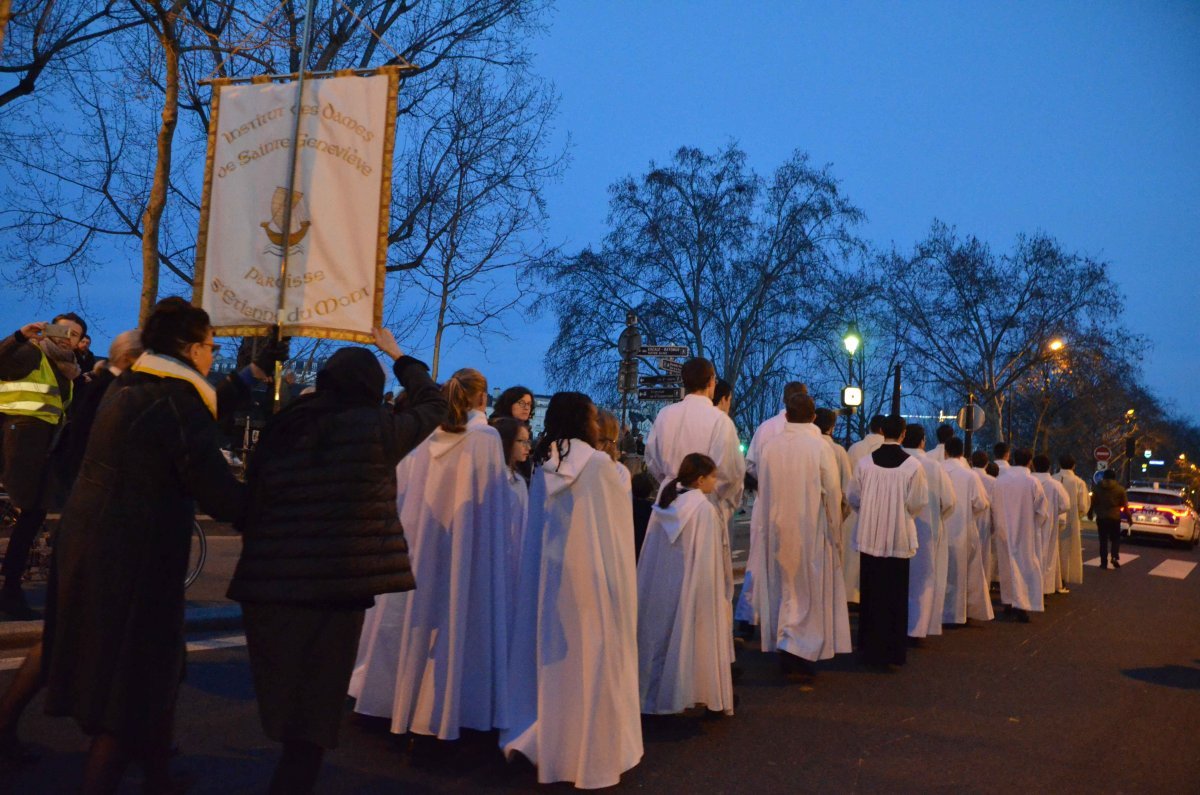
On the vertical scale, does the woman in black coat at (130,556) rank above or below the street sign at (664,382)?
below

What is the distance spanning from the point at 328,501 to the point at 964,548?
9195mm

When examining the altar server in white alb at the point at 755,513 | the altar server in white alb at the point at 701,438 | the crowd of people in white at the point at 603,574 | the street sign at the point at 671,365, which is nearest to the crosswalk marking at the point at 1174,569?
the street sign at the point at 671,365

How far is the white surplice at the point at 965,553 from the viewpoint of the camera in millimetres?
11398

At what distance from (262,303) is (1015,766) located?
4938 mm

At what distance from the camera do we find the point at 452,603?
5.42m

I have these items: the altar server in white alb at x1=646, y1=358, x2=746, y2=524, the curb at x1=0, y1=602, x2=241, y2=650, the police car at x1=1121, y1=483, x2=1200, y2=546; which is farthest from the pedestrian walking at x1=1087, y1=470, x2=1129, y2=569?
the curb at x1=0, y1=602, x2=241, y2=650

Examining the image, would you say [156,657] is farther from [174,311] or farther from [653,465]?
[653,465]

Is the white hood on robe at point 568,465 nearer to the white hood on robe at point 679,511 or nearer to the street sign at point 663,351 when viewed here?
the white hood on robe at point 679,511

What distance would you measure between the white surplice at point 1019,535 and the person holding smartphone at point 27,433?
9879 mm

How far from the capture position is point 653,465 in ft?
26.0

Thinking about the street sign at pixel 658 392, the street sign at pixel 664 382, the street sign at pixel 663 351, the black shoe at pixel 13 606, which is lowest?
the black shoe at pixel 13 606

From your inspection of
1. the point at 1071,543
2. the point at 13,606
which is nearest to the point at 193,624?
the point at 13,606

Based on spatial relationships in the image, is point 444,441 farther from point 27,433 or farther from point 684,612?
point 27,433

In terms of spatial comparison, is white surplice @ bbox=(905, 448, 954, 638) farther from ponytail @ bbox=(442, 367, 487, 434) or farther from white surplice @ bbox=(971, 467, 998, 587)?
ponytail @ bbox=(442, 367, 487, 434)
